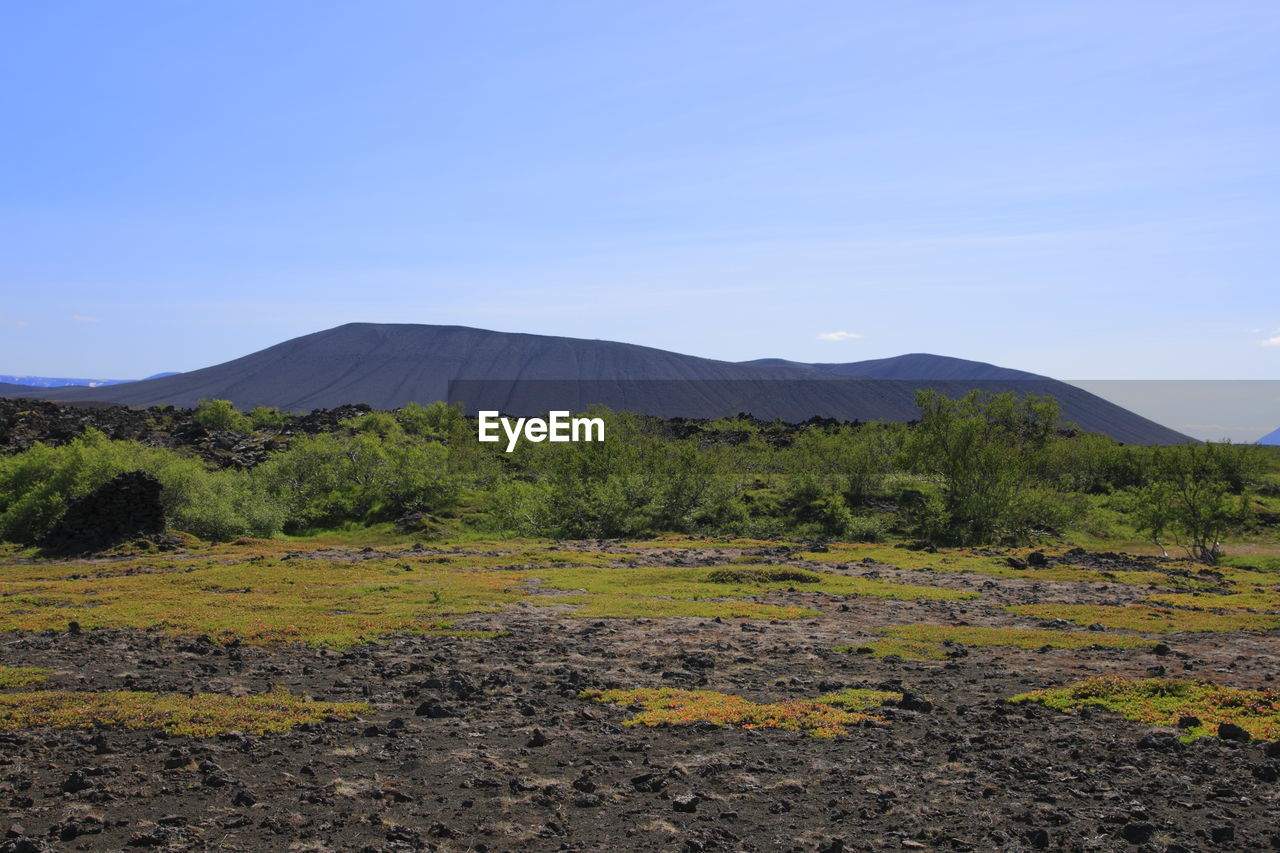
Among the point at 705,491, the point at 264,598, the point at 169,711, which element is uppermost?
the point at 705,491

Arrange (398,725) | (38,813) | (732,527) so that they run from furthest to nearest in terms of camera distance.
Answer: (732,527)
(398,725)
(38,813)

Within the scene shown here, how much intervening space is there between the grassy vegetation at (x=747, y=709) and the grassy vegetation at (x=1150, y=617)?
13891 millimetres

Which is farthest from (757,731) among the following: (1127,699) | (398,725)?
(1127,699)

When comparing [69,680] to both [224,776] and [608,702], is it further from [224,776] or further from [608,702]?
[608,702]

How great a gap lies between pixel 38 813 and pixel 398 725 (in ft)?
17.6

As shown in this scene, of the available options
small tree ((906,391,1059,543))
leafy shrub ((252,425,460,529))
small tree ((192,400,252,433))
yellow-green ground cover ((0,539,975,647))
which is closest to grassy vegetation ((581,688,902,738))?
yellow-green ground cover ((0,539,975,647))

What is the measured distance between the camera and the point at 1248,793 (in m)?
12.1

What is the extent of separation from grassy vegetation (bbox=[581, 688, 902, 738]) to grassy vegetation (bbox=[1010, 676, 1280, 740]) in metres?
3.33

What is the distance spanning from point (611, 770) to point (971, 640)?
48.0 ft

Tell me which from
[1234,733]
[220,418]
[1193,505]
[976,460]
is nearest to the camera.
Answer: [1234,733]

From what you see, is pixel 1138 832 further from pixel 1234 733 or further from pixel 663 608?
pixel 663 608

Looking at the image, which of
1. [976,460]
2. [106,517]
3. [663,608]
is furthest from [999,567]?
[106,517]

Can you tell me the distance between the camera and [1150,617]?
28.9 m

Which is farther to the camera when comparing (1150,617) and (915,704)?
(1150,617)
